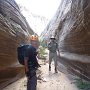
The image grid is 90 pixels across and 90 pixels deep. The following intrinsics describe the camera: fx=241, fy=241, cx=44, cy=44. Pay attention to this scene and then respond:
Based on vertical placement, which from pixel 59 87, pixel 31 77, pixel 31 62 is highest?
pixel 31 62

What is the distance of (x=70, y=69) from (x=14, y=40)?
2.76 metres

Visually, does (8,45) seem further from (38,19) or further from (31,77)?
(38,19)

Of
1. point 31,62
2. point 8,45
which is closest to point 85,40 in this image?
point 8,45

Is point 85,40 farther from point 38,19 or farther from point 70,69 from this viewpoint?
point 38,19

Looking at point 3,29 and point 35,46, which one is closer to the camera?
point 35,46

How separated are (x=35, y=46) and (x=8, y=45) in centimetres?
243

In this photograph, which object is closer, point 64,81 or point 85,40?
point 85,40

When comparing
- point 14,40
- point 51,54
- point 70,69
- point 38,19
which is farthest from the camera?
point 38,19

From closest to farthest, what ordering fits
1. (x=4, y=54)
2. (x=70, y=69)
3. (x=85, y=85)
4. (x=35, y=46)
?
1. (x=35, y=46)
2. (x=4, y=54)
3. (x=85, y=85)
4. (x=70, y=69)

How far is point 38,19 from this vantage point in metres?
34.0

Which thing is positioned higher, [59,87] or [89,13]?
[89,13]

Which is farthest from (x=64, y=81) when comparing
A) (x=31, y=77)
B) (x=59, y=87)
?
(x=31, y=77)

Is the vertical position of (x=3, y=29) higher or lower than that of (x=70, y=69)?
higher

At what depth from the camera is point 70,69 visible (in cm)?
952
